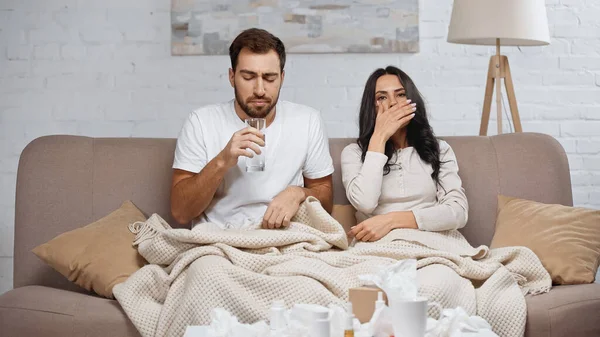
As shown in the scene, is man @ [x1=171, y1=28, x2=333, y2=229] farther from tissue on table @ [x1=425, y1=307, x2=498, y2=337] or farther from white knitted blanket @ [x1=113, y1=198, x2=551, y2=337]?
tissue on table @ [x1=425, y1=307, x2=498, y2=337]

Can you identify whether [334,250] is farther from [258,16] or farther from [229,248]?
[258,16]

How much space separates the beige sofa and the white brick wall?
979 millimetres

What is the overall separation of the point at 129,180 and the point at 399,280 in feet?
4.96

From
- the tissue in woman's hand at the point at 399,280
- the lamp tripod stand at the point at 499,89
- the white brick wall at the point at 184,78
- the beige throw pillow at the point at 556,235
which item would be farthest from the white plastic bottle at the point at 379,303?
the white brick wall at the point at 184,78

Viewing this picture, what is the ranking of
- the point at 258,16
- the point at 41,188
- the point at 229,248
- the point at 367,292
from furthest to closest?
the point at 258,16, the point at 41,188, the point at 229,248, the point at 367,292

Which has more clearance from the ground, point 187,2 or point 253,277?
point 187,2

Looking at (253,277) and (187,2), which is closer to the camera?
(253,277)

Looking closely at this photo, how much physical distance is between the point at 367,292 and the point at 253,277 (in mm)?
541

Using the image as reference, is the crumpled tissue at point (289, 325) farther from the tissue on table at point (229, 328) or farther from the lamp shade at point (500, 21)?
the lamp shade at point (500, 21)

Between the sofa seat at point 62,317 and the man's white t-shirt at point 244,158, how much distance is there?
56 centimetres

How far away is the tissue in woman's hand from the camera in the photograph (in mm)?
1566

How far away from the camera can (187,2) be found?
3969 mm

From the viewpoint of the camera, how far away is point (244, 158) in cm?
276

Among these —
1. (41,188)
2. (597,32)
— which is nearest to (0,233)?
(41,188)
